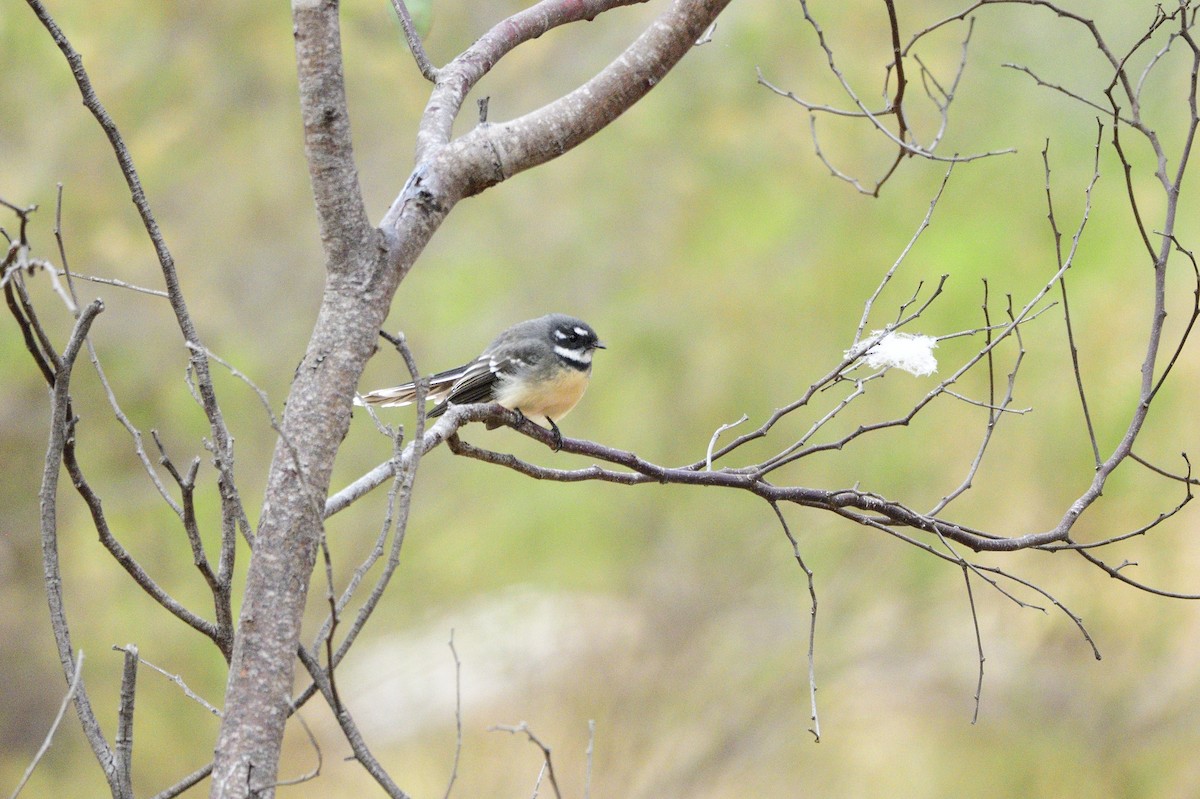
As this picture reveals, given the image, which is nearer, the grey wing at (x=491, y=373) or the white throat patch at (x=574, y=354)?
the grey wing at (x=491, y=373)

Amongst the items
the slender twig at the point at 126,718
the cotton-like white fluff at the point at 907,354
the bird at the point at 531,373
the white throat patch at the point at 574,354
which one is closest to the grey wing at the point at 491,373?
the bird at the point at 531,373

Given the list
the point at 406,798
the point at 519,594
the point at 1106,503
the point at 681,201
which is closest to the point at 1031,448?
the point at 1106,503

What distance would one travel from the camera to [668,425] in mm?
6473

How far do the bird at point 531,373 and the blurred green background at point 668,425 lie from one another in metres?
2.18

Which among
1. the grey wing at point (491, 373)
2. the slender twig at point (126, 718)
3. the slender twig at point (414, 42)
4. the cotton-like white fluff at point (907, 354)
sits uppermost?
the grey wing at point (491, 373)

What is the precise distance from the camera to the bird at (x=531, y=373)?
12.2 ft

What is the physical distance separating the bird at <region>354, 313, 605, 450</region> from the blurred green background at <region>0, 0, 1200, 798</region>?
2180 mm

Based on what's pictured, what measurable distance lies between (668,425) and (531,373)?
112 inches

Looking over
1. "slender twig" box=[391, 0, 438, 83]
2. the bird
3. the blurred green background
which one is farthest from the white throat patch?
the blurred green background

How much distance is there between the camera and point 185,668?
19.4 feet

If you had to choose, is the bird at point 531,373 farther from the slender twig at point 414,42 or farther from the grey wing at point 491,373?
the slender twig at point 414,42

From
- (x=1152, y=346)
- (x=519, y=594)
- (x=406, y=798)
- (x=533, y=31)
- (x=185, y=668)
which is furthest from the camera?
(x=519, y=594)

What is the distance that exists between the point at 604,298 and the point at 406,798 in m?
5.36

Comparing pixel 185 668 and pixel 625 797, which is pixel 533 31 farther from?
pixel 625 797
